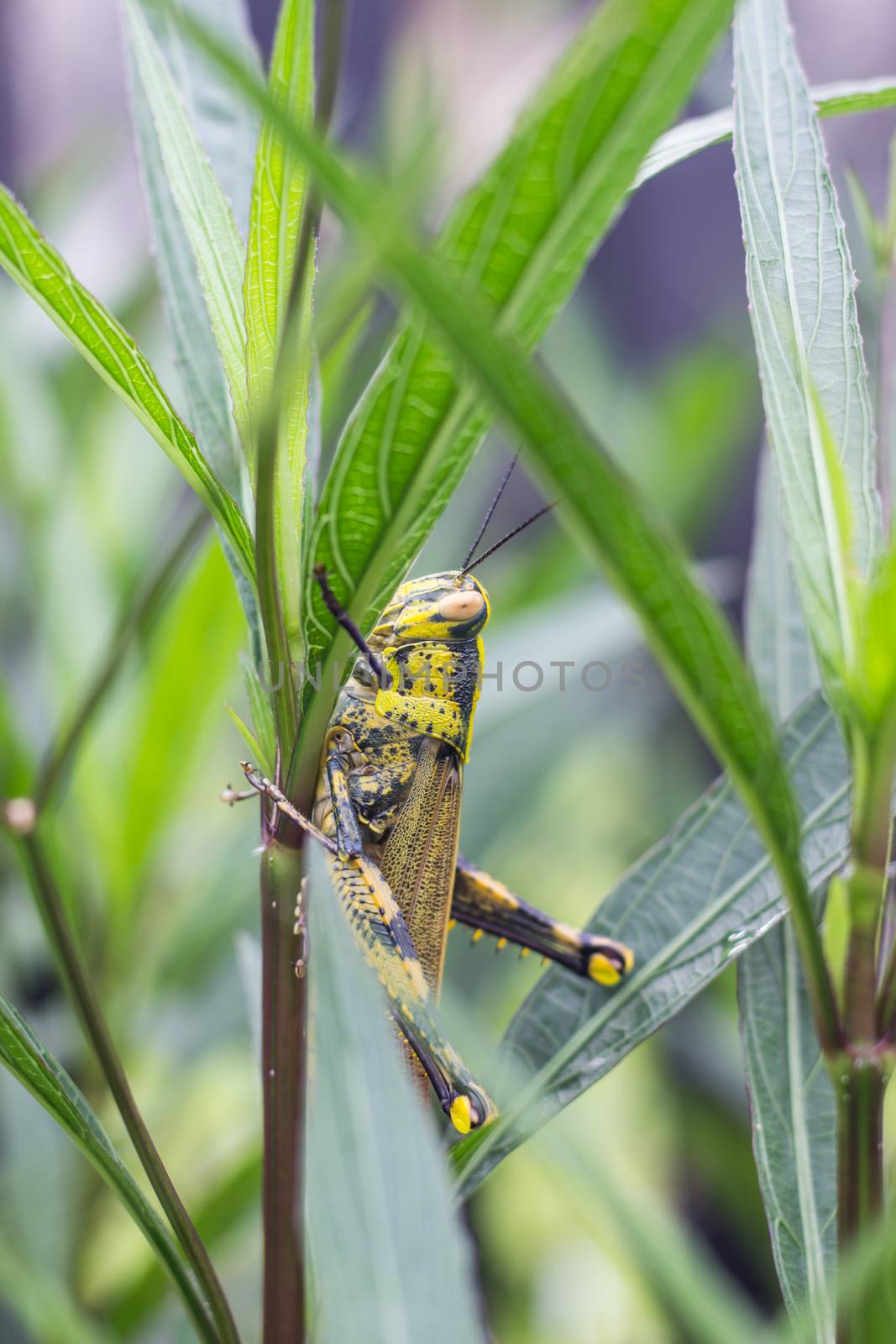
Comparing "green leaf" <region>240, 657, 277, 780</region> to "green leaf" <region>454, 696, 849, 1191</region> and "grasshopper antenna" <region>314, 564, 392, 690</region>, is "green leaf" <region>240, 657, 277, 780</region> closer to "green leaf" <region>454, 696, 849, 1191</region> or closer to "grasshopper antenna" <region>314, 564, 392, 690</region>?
"grasshopper antenna" <region>314, 564, 392, 690</region>

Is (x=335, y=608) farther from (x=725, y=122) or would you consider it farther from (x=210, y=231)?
(x=725, y=122)

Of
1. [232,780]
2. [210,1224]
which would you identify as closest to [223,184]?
[210,1224]

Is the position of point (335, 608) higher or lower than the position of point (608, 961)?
higher

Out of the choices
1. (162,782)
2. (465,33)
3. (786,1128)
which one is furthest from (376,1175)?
(465,33)

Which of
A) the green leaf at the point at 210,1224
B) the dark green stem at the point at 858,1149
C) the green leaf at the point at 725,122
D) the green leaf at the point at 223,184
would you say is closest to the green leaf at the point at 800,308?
the green leaf at the point at 725,122

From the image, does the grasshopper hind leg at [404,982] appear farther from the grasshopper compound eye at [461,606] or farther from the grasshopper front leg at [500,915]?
the grasshopper compound eye at [461,606]

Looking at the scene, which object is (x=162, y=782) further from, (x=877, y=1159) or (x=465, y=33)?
(x=465, y=33)

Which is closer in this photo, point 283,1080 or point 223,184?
point 283,1080
